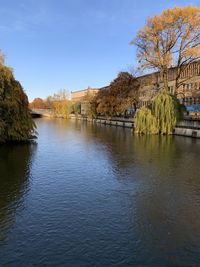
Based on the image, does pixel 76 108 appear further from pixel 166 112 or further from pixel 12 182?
pixel 12 182

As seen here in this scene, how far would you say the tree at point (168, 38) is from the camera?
39438 millimetres

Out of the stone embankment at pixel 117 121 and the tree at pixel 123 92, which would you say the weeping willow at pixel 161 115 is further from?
the tree at pixel 123 92

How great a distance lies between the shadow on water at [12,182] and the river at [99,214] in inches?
1.4

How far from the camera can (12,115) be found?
1042 inches

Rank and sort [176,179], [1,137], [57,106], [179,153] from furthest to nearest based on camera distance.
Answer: [57,106]
[1,137]
[179,153]
[176,179]

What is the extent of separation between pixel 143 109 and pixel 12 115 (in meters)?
21.3

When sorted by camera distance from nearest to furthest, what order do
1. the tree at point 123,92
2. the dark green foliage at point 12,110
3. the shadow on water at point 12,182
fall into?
the shadow on water at point 12,182, the dark green foliage at point 12,110, the tree at point 123,92

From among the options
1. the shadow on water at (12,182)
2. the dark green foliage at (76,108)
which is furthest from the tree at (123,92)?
the dark green foliage at (76,108)

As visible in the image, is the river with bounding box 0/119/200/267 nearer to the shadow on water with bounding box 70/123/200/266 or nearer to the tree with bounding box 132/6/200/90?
the shadow on water with bounding box 70/123/200/266

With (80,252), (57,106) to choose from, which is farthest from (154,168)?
(57,106)

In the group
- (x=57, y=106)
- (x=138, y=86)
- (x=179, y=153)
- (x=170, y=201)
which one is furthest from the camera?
(x=57, y=106)

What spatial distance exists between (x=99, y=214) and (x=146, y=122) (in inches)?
1280

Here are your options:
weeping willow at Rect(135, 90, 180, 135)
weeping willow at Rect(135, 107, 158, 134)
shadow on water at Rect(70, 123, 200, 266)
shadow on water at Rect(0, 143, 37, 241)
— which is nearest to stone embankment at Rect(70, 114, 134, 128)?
weeping willow at Rect(135, 107, 158, 134)

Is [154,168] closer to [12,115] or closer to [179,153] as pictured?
[179,153]
